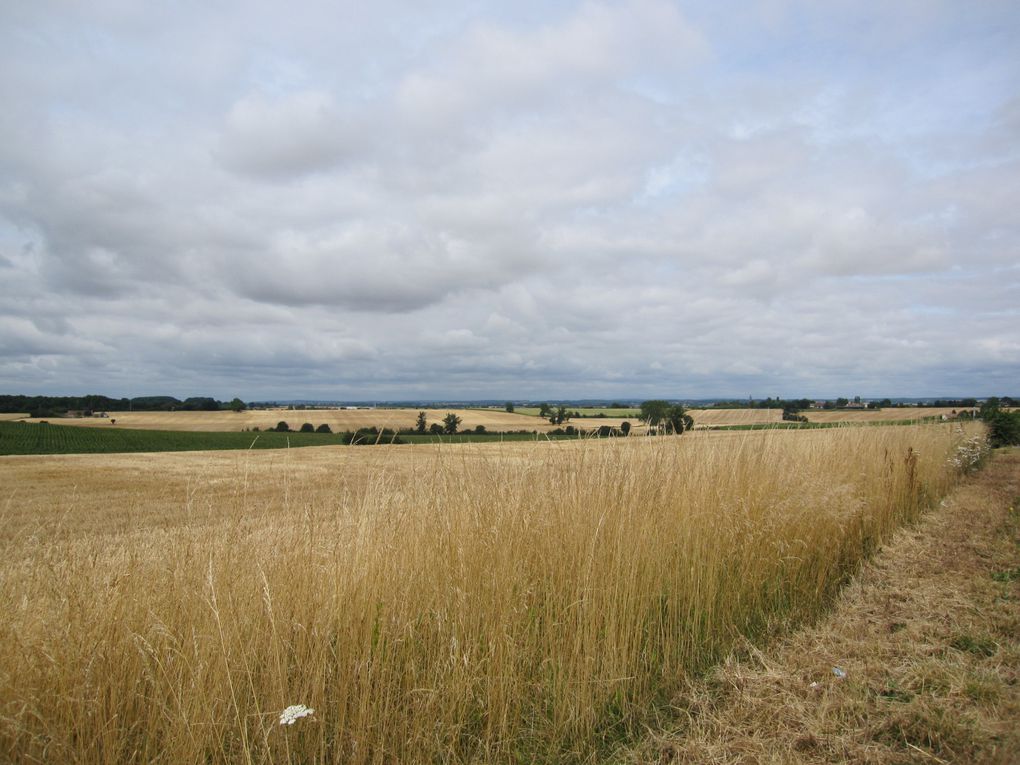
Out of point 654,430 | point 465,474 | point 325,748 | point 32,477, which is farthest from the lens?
point 32,477

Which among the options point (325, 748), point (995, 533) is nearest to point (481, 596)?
point (325, 748)

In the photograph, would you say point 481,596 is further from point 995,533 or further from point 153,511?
point 153,511

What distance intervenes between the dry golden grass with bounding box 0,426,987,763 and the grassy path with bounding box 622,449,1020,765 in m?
0.33

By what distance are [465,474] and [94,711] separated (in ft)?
8.91

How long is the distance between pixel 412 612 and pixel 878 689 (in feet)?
9.15

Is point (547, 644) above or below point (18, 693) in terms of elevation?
below

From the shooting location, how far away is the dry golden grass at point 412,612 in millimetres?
2525

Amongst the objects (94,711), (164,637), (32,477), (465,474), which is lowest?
(32,477)

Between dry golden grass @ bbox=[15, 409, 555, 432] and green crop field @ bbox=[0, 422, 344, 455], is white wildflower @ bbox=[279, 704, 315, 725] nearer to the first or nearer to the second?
green crop field @ bbox=[0, 422, 344, 455]

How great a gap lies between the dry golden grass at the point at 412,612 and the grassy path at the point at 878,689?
33 cm

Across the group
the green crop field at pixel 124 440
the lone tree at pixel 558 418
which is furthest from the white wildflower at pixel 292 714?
the green crop field at pixel 124 440

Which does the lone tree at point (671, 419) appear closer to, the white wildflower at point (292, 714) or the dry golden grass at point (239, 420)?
the white wildflower at point (292, 714)

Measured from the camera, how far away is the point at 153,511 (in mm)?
12688

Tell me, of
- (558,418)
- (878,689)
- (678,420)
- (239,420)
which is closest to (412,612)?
(878,689)
